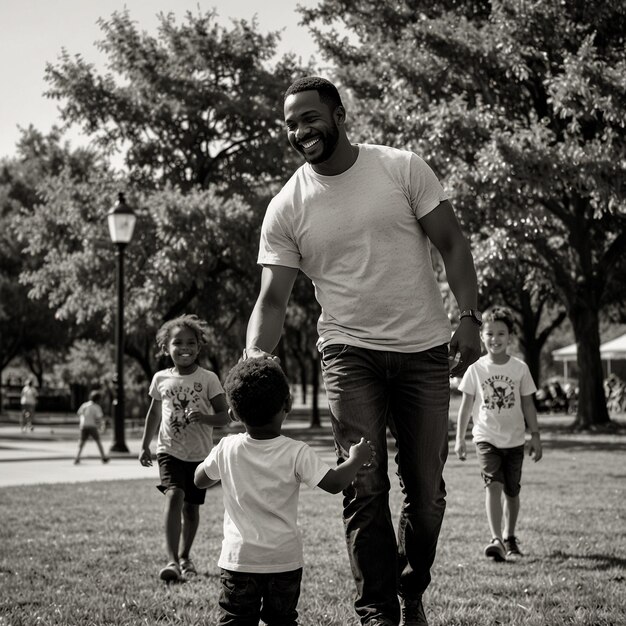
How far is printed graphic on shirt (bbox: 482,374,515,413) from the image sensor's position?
22.0ft

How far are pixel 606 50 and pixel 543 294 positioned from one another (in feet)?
34.0

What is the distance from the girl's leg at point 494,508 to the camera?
6.38 m

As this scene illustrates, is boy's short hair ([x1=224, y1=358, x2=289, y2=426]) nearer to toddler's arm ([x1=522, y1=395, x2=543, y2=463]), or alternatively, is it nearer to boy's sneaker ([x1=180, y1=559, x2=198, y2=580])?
boy's sneaker ([x1=180, y1=559, x2=198, y2=580])

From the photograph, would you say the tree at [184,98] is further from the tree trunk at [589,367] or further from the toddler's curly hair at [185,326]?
the toddler's curly hair at [185,326]

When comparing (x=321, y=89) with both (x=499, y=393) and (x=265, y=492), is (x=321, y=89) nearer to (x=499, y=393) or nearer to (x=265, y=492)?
(x=265, y=492)

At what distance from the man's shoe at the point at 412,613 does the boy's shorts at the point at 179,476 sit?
7.58 ft

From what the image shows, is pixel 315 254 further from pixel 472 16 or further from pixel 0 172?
pixel 0 172

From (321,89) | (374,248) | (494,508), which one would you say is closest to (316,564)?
(494,508)

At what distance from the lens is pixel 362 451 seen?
350 cm

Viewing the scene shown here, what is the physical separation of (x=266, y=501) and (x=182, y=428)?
2596 millimetres

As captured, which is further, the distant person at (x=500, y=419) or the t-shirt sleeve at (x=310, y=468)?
the distant person at (x=500, y=419)

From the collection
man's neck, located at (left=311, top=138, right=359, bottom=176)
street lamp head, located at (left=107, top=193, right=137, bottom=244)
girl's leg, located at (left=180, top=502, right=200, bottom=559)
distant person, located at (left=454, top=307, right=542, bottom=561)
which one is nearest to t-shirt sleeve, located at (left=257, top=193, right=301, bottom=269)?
man's neck, located at (left=311, top=138, right=359, bottom=176)

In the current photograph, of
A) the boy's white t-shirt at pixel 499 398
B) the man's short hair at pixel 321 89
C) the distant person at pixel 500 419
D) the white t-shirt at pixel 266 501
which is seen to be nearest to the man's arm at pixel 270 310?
the white t-shirt at pixel 266 501

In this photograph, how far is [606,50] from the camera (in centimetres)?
1889
